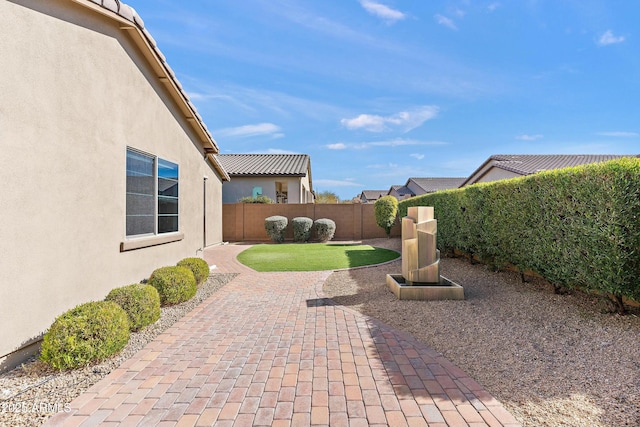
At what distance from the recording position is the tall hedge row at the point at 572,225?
423 centimetres

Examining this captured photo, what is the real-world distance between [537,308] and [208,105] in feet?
41.6

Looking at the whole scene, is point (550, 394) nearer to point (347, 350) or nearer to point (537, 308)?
point (347, 350)

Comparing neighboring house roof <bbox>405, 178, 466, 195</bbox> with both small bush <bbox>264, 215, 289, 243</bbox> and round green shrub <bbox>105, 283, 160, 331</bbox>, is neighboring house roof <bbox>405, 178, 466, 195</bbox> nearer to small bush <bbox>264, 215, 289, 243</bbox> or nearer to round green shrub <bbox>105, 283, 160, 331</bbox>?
small bush <bbox>264, 215, 289, 243</bbox>

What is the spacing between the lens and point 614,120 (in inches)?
628

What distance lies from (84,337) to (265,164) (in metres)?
21.6

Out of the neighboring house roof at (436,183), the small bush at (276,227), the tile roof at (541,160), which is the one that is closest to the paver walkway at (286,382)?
the small bush at (276,227)

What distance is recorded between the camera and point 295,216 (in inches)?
747

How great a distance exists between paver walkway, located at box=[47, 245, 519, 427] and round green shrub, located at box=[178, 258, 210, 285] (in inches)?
91.1

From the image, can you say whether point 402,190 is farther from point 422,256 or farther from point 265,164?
point 422,256

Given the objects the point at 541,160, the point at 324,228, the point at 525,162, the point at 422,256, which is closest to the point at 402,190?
the point at 541,160

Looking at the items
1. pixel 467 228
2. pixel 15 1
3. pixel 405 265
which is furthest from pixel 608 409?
pixel 15 1

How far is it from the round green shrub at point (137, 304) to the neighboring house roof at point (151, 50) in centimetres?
444

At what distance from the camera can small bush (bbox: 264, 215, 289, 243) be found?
17391 mm

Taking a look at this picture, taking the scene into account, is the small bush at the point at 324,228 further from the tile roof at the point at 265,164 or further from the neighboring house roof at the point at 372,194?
the neighboring house roof at the point at 372,194
